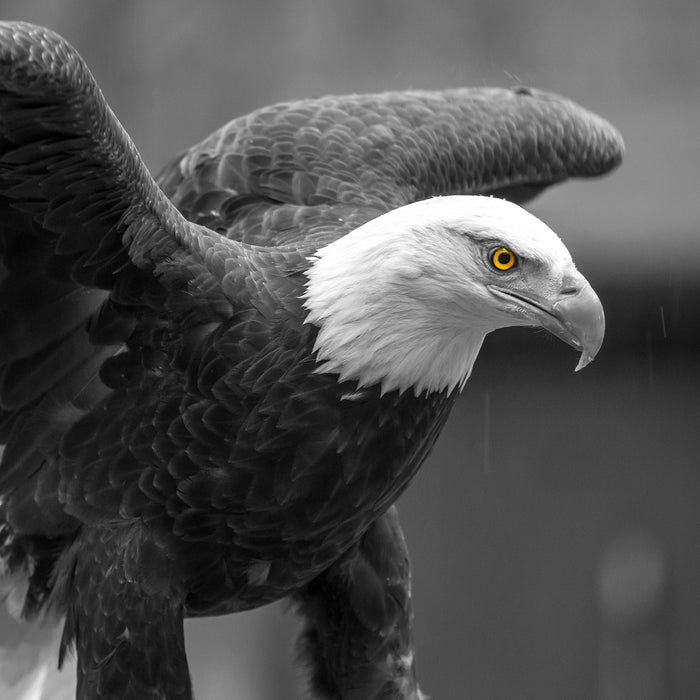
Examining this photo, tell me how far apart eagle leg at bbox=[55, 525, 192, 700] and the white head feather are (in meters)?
0.61

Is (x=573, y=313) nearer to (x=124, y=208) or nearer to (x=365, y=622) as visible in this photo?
(x=124, y=208)

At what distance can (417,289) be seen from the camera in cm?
332

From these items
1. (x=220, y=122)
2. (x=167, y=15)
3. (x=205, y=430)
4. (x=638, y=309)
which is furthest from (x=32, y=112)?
(x=167, y=15)

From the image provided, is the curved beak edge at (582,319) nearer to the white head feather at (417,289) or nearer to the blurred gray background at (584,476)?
the white head feather at (417,289)

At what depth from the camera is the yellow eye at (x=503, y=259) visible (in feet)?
10.6

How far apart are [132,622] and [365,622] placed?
878 millimetres

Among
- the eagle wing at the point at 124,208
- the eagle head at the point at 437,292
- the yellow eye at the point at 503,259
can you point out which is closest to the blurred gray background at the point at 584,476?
the eagle wing at the point at 124,208

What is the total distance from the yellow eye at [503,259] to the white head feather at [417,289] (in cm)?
2

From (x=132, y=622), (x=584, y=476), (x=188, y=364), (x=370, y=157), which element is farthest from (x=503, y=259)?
(x=584, y=476)

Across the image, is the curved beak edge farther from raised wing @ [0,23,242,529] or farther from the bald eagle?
raised wing @ [0,23,242,529]

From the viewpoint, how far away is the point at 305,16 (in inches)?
A: 394

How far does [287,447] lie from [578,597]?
5.74m

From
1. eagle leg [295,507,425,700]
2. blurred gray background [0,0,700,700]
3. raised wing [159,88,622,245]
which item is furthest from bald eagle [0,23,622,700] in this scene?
blurred gray background [0,0,700,700]

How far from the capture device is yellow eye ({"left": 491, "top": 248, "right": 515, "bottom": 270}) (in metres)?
3.24
